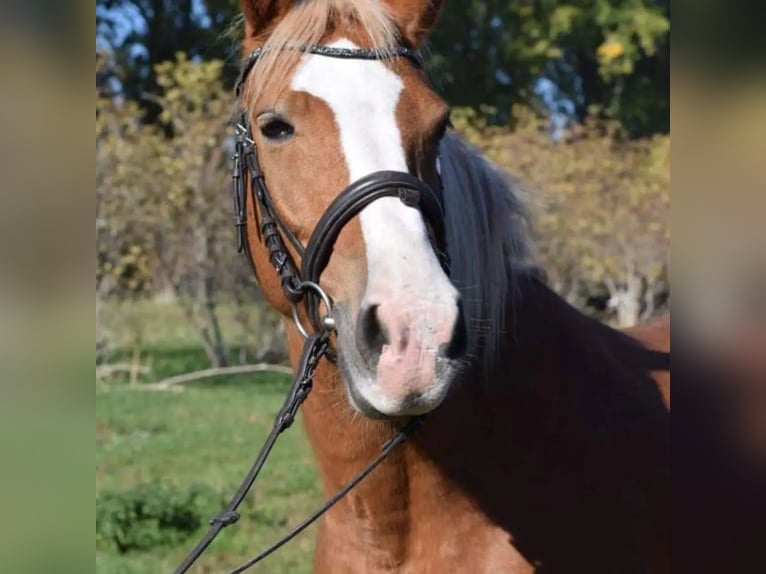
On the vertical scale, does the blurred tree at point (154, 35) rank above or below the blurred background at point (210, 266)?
above

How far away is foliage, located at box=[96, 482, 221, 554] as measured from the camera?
195 inches

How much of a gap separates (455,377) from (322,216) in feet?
1.44

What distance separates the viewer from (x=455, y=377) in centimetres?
181

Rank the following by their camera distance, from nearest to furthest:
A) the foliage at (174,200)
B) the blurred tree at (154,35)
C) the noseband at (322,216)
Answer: the noseband at (322,216) → the foliage at (174,200) → the blurred tree at (154,35)

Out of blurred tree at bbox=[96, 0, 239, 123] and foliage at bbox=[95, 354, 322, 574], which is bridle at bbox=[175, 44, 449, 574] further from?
blurred tree at bbox=[96, 0, 239, 123]

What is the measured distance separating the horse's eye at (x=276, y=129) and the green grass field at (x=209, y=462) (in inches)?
60.8

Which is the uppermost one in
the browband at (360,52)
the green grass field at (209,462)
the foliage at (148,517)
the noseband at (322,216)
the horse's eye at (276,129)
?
the browband at (360,52)

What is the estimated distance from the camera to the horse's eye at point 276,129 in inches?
79.5

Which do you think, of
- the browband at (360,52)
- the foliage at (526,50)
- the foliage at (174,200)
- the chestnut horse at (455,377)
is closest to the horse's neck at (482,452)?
the chestnut horse at (455,377)

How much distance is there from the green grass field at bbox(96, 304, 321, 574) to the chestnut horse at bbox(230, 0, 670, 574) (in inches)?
49.2

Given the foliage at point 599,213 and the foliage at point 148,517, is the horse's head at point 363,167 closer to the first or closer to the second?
the foliage at point 148,517

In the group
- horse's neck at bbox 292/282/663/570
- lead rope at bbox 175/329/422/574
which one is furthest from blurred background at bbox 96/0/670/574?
lead rope at bbox 175/329/422/574
